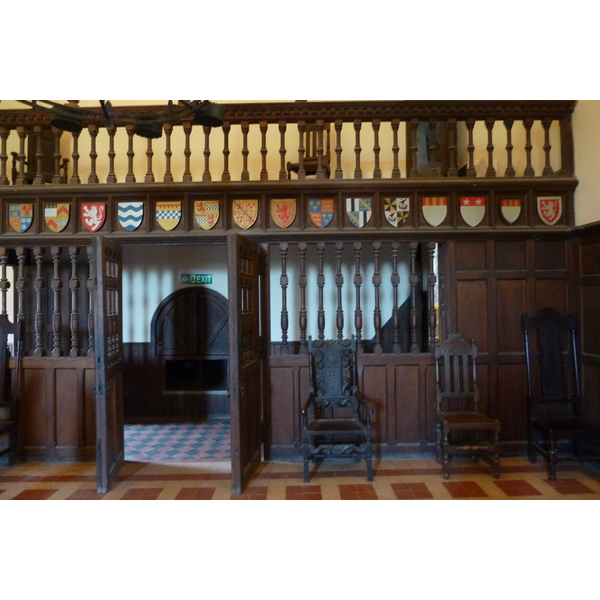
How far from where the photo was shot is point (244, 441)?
14.2 feet

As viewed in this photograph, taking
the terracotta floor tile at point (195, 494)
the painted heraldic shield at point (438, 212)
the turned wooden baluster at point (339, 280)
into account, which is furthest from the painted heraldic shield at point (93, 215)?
the painted heraldic shield at point (438, 212)

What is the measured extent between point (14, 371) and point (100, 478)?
1.66 m

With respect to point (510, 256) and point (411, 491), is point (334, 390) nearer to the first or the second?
point (411, 491)

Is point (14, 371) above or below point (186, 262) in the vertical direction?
below

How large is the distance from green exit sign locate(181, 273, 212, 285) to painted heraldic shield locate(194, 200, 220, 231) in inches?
85.4

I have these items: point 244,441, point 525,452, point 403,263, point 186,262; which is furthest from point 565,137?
point 186,262

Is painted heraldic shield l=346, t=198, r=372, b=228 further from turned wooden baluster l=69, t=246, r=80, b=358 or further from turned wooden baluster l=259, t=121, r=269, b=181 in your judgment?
turned wooden baluster l=69, t=246, r=80, b=358

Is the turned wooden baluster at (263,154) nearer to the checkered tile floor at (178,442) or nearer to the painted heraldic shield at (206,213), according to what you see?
the painted heraldic shield at (206,213)

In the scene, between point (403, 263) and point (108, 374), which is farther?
point (403, 263)

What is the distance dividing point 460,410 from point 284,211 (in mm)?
2763

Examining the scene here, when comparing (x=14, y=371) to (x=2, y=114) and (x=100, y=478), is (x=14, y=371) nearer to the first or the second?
(x=100, y=478)

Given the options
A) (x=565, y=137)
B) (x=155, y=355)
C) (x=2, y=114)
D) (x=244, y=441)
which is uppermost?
(x=2, y=114)

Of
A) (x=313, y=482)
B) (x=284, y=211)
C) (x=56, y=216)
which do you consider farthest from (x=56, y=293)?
(x=313, y=482)

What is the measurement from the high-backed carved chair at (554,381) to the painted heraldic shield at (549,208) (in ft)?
3.08
